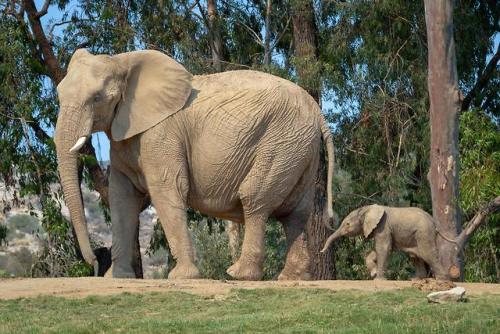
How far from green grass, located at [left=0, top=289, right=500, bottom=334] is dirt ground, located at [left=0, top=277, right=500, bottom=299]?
476mm

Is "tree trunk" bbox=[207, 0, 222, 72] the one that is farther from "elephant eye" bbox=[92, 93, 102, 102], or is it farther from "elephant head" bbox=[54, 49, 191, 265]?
"elephant eye" bbox=[92, 93, 102, 102]

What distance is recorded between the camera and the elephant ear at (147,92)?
14.5 m

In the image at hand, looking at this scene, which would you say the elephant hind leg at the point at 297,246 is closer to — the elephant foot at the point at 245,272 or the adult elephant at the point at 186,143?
the adult elephant at the point at 186,143

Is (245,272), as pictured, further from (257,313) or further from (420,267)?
(257,313)

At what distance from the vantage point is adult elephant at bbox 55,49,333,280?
14414 mm

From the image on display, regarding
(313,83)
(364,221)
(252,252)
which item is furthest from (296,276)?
(313,83)

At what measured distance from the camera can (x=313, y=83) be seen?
21.5 m

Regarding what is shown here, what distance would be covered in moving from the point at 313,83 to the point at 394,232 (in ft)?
21.9

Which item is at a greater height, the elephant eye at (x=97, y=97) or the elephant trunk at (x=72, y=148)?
the elephant eye at (x=97, y=97)

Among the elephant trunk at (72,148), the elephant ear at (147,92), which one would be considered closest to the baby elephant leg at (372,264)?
the elephant ear at (147,92)

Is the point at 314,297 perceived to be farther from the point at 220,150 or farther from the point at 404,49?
the point at 404,49

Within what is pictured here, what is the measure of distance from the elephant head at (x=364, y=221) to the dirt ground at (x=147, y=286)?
3.91ft

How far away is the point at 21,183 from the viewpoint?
20.6m

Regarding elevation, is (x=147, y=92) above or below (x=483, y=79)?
below
